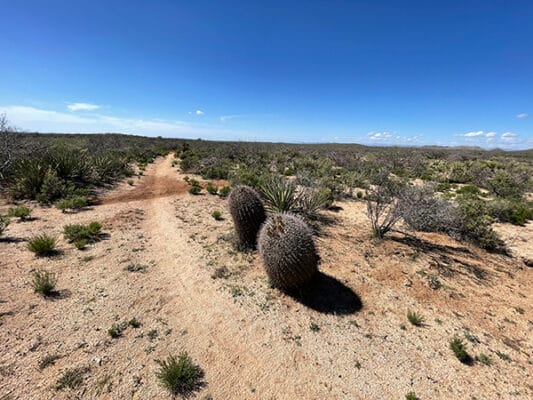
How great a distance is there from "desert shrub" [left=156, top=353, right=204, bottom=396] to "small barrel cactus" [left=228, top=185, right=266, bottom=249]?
3304mm

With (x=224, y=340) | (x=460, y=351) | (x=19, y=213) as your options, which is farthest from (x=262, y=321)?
(x=19, y=213)

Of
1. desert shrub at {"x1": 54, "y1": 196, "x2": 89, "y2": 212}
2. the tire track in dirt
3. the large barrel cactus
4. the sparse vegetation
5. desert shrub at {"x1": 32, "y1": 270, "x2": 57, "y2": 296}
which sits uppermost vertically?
the large barrel cactus

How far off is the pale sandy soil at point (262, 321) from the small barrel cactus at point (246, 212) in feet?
1.92

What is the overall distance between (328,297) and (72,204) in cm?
907

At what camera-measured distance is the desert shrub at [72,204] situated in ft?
28.0

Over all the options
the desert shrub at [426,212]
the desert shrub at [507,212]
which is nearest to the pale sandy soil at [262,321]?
the desert shrub at [426,212]

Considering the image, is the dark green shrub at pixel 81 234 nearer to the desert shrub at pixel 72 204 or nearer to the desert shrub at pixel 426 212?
the desert shrub at pixel 72 204

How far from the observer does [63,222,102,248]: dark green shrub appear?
20.8 feet

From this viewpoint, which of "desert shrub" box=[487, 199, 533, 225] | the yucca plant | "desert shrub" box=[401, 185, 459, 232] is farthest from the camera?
"desert shrub" box=[487, 199, 533, 225]

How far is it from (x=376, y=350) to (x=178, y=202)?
909 centimetres

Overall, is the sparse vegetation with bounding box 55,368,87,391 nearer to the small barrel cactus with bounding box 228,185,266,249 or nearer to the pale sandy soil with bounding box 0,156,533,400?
the pale sandy soil with bounding box 0,156,533,400

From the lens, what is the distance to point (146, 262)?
5836 millimetres

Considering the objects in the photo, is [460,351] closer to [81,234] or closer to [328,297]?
[328,297]

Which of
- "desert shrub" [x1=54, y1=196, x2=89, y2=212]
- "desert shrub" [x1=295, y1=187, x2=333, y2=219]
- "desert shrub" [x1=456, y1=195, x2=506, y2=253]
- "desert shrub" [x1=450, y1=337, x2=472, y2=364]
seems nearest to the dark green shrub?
"desert shrub" [x1=54, y1=196, x2=89, y2=212]
